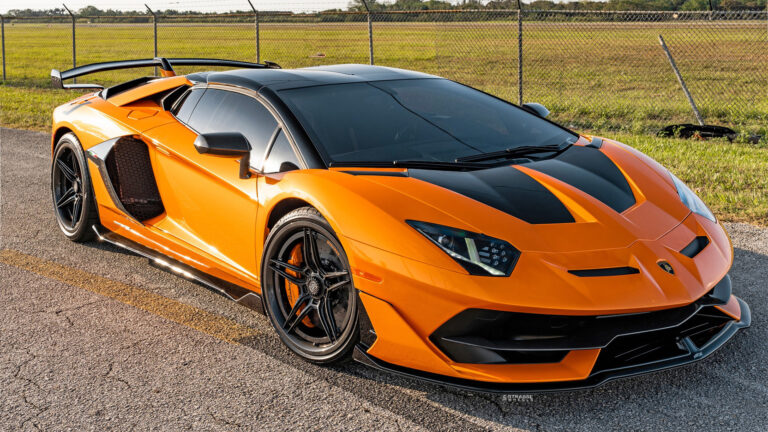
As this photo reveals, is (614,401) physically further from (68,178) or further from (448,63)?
(448,63)

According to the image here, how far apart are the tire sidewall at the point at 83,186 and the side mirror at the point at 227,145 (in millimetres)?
1704

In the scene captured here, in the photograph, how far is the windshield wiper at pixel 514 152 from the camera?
3773 mm

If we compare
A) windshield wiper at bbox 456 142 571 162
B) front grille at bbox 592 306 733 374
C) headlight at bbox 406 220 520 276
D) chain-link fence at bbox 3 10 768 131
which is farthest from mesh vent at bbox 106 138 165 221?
chain-link fence at bbox 3 10 768 131

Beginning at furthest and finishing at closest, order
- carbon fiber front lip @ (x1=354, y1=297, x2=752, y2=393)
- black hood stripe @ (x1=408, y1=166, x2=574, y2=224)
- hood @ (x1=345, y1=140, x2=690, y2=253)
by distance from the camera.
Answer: black hood stripe @ (x1=408, y1=166, x2=574, y2=224), hood @ (x1=345, y1=140, x2=690, y2=253), carbon fiber front lip @ (x1=354, y1=297, x2=752, y2=393)

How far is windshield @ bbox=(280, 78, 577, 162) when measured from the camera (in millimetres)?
3811

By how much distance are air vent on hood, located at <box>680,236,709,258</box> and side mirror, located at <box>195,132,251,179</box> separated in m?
2.10

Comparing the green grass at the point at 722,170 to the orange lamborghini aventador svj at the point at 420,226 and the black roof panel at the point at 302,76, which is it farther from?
the black roof panel at the point at 302,76

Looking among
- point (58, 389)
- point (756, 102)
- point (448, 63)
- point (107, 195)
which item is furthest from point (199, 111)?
point (448, 63)

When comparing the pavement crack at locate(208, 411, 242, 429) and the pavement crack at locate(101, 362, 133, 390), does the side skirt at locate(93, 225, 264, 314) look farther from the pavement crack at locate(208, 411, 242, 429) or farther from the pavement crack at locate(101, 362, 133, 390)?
the pavement crack at locate(208, 411, 242, 429)

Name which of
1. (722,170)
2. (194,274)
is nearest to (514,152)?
(194,274)

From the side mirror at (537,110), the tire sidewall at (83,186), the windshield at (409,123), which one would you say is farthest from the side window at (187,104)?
the side mirror at (537,110)

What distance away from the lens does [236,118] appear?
13.8 feet

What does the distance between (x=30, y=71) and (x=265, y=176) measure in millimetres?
21779

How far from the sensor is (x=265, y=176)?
3.79 meters
